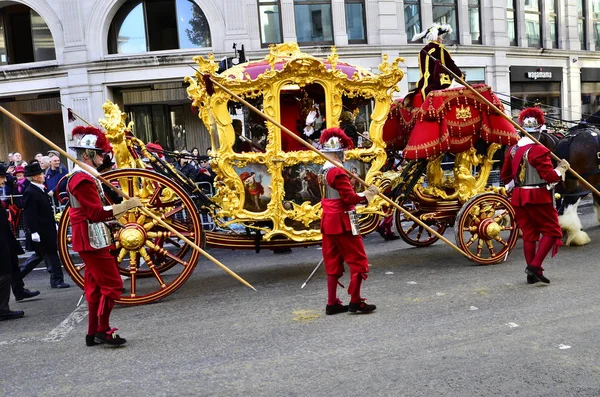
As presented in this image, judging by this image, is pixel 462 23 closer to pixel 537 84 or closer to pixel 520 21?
pixel 520 21

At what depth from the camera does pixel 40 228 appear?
784cm

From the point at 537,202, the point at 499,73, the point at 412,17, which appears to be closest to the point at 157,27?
the point at 412,17

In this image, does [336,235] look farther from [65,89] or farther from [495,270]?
[65,89]

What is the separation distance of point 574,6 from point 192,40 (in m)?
15.2

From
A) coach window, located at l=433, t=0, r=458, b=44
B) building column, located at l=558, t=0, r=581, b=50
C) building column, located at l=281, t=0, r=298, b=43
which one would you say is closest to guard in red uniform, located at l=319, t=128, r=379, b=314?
building column, located at l=281, t=0, r=298, b=43

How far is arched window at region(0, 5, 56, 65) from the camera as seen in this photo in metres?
18.8

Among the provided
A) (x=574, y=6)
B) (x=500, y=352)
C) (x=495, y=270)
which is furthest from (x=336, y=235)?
(x=574, y=6)

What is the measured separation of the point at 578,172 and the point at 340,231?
443 cm

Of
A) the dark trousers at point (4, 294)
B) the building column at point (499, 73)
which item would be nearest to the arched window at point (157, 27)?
the building column at point (499, 73)

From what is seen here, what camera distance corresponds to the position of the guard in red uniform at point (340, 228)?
5.63m

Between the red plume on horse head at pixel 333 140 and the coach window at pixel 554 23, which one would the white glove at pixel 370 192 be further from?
the coach window at pixel 554 23

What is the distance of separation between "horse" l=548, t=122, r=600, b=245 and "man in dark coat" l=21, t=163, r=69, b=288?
22.1 ft

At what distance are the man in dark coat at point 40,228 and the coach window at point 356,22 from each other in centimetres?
1252

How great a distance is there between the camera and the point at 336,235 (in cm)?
569
